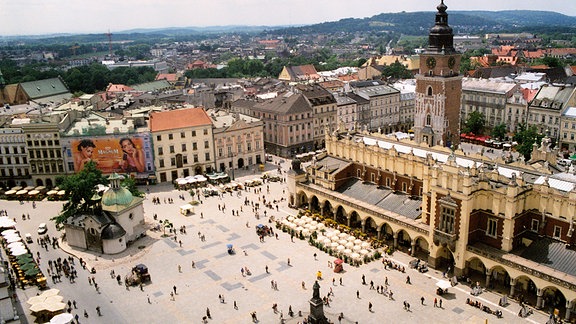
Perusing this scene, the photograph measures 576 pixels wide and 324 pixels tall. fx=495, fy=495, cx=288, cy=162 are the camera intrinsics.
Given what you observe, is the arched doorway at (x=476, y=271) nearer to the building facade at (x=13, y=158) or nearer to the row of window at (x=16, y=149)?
the building facade at (x=13, y=158)

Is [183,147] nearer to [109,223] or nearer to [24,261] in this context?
[109,223]

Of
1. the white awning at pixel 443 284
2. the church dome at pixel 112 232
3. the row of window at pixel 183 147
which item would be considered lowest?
the white awning at pixel 443 284

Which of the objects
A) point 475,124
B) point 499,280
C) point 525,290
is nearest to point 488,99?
point 475,124

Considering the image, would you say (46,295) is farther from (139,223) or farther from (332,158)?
(332,158)

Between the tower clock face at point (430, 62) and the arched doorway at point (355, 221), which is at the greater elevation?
the tower clock face at point (430, 62)

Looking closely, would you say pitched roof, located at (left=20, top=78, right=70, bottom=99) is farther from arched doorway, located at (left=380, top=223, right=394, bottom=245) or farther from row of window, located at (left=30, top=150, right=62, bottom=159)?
arched doorway, located at (left=380, top=223, right=394, bottom=245)

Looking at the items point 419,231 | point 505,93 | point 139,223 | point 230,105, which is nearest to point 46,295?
point 139,223

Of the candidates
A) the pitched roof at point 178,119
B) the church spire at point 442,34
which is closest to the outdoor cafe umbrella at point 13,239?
the pitched roof at point 178,119

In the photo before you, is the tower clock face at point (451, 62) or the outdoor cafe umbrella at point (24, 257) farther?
the tower clock face at point (451, 62)
